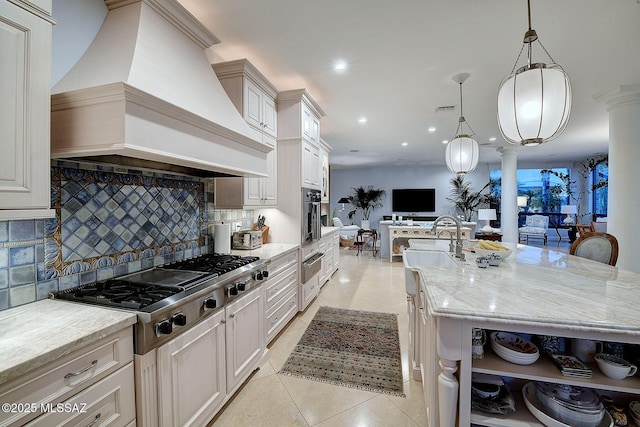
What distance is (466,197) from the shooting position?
9.17 metres

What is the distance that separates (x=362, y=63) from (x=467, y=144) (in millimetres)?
1674

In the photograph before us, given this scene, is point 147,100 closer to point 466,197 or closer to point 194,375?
point 194,375

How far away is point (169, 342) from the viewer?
133cm

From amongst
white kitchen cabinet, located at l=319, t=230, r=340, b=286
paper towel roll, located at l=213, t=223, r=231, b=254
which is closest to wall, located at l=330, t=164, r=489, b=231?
white kitchen cabinet, located at l=319, t=230, r=340, b=286

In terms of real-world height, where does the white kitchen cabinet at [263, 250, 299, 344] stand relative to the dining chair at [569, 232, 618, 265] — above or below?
below

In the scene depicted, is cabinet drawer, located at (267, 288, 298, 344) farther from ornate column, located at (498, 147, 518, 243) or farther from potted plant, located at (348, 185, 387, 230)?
potted plant, located at (348, 185, 387, 230)

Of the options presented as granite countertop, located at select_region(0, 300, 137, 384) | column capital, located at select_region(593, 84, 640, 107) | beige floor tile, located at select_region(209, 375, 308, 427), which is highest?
column capital, located at select_region(593, 84, 640, 107)

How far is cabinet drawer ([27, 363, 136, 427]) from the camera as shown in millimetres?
943

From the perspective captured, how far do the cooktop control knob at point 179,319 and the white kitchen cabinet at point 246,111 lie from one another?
4.22ft

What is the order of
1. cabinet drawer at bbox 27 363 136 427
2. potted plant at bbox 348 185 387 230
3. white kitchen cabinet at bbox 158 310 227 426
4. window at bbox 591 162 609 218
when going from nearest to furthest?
cabinet drawer at bbox 27 363 136 427 < white kitchen cabinet at bbox 158 310 227 426 < window at bbox 591 162 609 218 < potted plant at bbox 348 185 387 230

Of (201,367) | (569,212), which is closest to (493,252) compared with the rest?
(201,367)

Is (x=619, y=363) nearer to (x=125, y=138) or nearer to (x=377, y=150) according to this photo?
(x=125, y=138)

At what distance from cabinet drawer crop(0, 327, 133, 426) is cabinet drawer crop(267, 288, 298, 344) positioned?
1458 mm

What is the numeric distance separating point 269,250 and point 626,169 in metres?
4.51
